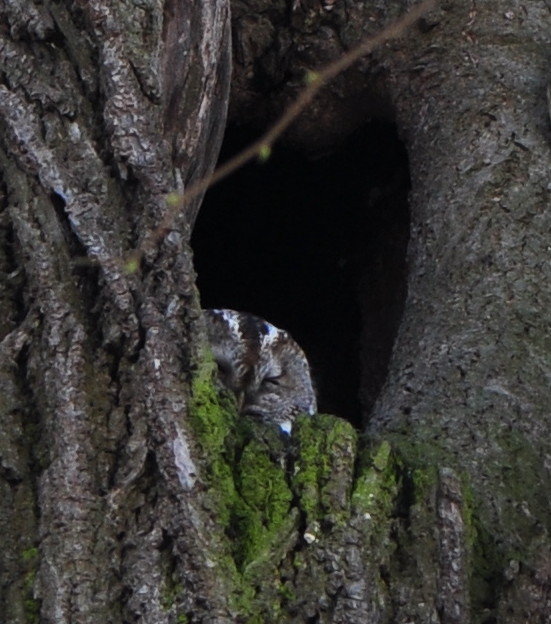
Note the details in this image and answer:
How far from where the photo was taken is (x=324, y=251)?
358cm

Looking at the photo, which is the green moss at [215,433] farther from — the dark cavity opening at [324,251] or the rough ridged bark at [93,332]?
the dark cavity opening at [324,251]

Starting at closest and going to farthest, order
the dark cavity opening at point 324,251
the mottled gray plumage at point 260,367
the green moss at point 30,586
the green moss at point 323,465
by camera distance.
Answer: the green moss at point 30,586 → the green moss at point 323,465 → the mottled gray plumage at point 260,367 → the dark cavity opening at point 324,251

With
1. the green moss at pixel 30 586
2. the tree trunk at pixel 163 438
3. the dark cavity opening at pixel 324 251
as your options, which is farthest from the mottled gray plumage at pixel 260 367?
the green moss at pixel 30 586

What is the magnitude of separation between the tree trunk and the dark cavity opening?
1088mm

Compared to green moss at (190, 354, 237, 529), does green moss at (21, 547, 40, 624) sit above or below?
below

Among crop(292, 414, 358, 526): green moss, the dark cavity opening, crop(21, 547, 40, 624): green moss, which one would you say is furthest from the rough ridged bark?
the dark cavity opening

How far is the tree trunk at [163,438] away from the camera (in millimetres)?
1693

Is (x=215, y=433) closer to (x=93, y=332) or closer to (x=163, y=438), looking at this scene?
(x=163, y=438)

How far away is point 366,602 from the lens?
67.1 inches

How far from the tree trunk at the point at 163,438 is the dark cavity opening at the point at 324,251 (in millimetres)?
1088

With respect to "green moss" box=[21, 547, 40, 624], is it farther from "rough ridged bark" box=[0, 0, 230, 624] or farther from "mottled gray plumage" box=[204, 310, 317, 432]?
"mottled gray plumage" box=[204, 310, 317, 432]

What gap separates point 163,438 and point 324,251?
1.88m

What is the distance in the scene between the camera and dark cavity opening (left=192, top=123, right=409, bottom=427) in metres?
3.33

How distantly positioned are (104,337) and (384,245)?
169 centimetres
